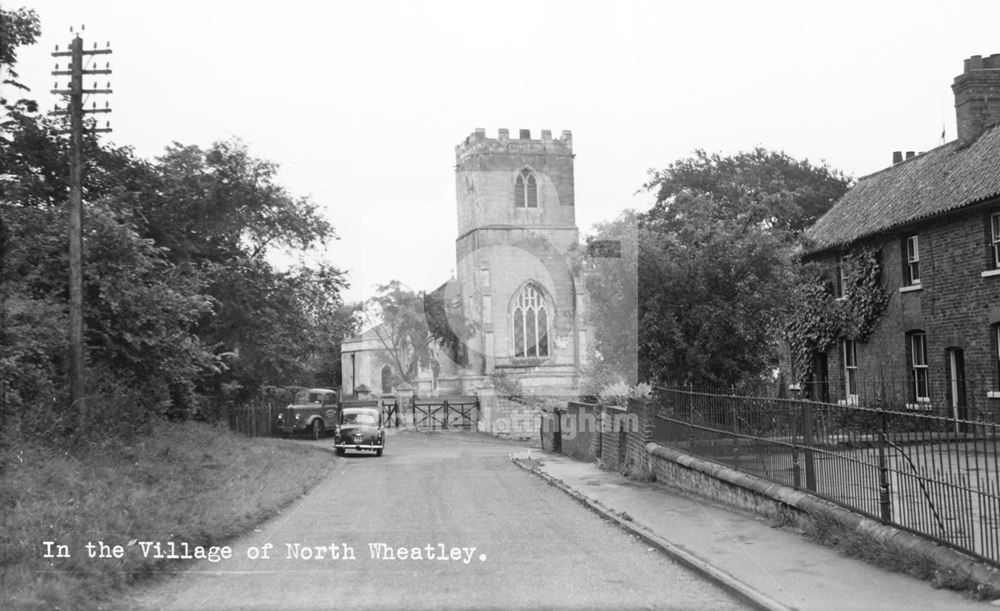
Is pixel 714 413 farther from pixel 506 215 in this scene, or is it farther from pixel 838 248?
pixel 506 215

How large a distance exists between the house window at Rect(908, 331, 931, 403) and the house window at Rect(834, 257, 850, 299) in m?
3.24

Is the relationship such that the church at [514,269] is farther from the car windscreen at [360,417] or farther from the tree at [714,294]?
the tree at [714,294]

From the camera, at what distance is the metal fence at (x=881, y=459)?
27.4 ft

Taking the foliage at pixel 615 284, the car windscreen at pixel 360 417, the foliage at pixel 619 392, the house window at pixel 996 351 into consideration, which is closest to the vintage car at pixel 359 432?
the car windscreen at pixel 360 417

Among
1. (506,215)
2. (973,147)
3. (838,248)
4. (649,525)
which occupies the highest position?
(506,215)

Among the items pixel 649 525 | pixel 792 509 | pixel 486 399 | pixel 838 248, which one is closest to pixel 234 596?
pixel 649 525

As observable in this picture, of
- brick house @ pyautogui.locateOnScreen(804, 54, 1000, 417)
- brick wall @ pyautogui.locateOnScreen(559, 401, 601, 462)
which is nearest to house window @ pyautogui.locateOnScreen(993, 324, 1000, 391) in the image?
brick house @ pyautogui.locateOnScreen(804, 54, 1000, 417)

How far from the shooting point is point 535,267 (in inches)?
2370

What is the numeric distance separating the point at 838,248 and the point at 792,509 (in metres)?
17.7

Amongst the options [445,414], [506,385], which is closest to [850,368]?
[445,414]

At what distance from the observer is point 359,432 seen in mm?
31422

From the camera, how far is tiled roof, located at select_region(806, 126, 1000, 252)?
22672 mm

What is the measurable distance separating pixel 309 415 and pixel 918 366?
2646 cm

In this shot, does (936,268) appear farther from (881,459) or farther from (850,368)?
(881,459)
